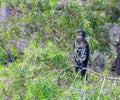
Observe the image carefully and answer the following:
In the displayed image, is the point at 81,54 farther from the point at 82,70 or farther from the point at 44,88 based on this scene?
the point at 44,88

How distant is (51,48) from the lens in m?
3.56

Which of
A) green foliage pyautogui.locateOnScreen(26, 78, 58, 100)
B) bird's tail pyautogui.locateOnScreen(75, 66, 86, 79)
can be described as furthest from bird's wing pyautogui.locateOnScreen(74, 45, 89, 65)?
green foliage pyautogui.locateOnScreen(26, 78, 58, 100)

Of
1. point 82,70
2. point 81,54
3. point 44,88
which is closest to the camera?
point 44,88

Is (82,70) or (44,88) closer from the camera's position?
(44,88)

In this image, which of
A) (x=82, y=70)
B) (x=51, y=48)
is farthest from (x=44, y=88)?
(x=51, y=48)

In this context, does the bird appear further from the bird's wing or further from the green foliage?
the green foliage

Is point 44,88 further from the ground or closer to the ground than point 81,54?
closer to the ground

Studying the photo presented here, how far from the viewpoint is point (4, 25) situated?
16.6 ft

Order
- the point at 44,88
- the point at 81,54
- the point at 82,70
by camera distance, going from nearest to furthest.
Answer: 1. the point at 44,88
2. the point at 82,70
3. the point at 81,54

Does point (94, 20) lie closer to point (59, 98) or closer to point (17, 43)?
point (17, 43)

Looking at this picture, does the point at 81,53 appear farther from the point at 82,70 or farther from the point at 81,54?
the point at 82,70

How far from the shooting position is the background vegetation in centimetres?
299

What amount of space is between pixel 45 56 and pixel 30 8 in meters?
1.29

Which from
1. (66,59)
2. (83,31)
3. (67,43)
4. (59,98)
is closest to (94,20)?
(67,43)
